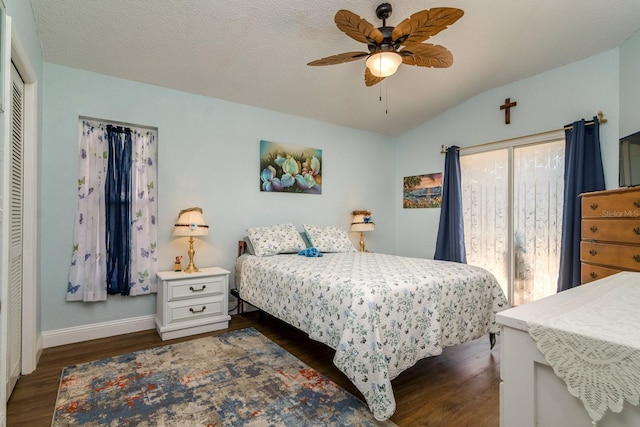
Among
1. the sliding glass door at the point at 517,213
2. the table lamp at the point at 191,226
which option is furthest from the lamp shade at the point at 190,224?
the sliding glass door at the point at 517,213

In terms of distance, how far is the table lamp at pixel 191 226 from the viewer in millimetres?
3062

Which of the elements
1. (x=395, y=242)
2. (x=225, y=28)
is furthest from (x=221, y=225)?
(x=395, y=242)

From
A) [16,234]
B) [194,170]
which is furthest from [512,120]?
[16,234]

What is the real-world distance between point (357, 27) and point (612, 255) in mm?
2490

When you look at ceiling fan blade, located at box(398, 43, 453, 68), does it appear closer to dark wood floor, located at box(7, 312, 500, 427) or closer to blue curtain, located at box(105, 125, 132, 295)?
dark wood floor, located at box(7, 312, 500, 427)

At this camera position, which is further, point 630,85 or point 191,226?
point 191,226

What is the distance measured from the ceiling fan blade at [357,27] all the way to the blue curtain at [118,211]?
8.09 ft

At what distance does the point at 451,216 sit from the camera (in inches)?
166

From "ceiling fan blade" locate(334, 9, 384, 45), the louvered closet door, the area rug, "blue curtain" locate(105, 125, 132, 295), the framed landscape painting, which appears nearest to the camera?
the area rug

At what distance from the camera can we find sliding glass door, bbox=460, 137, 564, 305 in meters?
3.44

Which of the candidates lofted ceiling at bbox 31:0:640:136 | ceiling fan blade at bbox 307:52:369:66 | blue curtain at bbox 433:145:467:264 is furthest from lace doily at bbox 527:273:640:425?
blue curtain at bbox 433:145:467:264

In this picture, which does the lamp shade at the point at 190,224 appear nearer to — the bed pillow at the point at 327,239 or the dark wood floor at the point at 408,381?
the dark wood floor at the point at 408,381

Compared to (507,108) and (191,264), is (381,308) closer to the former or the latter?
(191,264)

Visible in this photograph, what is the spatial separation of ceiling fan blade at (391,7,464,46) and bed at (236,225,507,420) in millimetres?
1618
